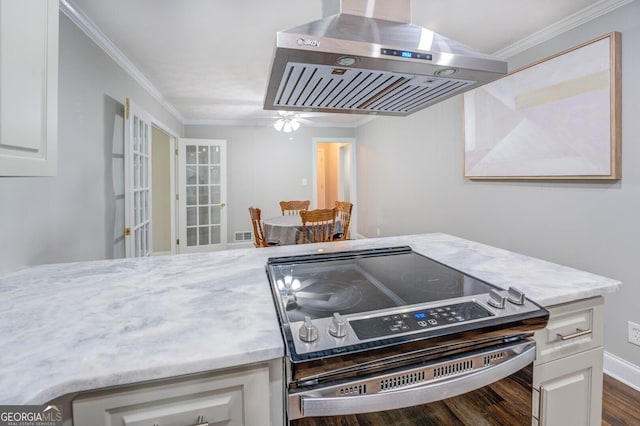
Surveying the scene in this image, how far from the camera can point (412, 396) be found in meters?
0.75

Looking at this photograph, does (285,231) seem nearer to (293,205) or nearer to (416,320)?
(293,205)

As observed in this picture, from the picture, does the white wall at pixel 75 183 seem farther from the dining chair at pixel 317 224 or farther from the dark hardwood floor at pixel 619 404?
the dark hardwood floor at pixel 619 404

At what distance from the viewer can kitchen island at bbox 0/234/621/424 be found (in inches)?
24.7

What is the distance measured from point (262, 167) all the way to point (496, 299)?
516cm

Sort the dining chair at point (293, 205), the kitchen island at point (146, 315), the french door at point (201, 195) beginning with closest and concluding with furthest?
the kitchen island at point (146, 315), the french door at point (201, 195), the dining chair at point (293, 205)

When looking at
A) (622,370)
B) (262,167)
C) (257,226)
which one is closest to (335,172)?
(262,167)

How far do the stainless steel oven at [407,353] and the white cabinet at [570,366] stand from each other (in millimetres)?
105

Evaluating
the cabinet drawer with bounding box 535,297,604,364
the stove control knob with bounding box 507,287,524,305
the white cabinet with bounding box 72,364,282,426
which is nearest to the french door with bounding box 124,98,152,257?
the white cabinet with bounding box 72,364,282,426

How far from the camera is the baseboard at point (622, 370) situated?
1.84 metres

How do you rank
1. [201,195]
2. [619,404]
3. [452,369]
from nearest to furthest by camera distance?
[452,369] < [619,404] < [201,195]

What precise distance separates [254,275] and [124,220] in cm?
207

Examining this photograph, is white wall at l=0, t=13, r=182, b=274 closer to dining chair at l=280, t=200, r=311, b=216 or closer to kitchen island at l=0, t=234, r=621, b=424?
kitchen island at l=0, t=234, r=621, b=424

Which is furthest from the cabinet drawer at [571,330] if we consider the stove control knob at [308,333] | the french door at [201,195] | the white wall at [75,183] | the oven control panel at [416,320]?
the french door at [201,195]

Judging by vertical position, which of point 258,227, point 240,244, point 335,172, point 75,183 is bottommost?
point 240,244
